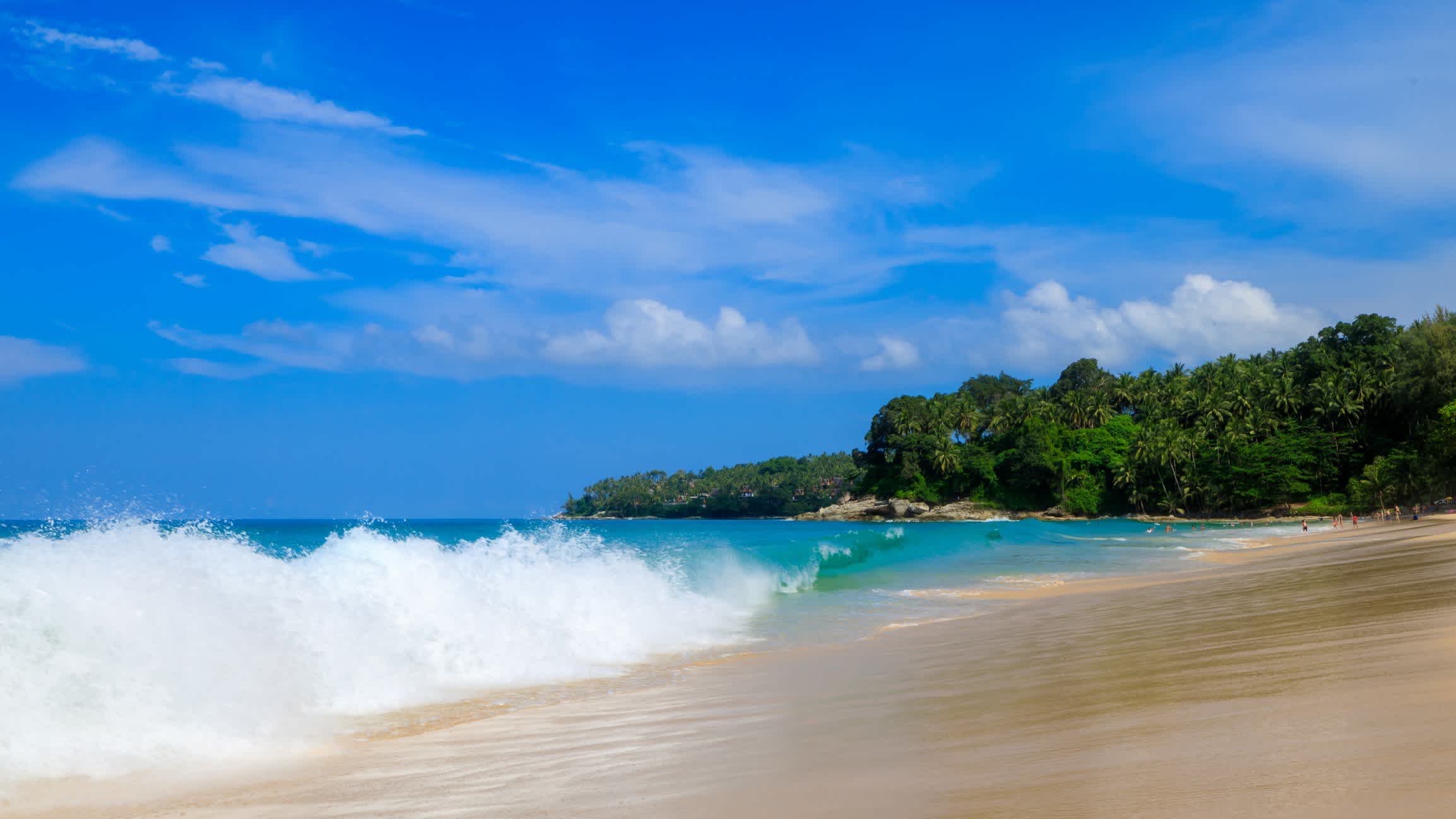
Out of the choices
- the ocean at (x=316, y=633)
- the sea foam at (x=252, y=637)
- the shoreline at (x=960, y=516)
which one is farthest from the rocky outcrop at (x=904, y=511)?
the sea foam at (x=252, y=637)

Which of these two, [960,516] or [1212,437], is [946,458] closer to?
[960,516]

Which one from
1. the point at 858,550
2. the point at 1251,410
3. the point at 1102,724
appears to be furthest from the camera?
the point at 1251,410

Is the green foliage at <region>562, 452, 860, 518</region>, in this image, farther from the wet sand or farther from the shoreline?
the wet sand

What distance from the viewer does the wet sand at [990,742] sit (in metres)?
3.92

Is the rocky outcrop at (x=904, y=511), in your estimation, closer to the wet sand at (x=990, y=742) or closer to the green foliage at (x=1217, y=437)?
the green foliage at (x=1217, y=437)

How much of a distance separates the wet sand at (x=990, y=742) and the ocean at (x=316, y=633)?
101 cm

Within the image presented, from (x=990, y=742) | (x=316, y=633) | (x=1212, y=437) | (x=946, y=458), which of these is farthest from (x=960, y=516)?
(x=990, y=742)

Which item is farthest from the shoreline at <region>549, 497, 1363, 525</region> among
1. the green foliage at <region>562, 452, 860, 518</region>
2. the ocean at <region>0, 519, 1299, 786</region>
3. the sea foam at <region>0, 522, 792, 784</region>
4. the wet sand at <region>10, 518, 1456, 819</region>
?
the wet sand at <region>10, 518, 1456, 819</region>

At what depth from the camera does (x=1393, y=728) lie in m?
4.28

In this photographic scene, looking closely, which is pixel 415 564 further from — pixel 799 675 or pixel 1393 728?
pixel 1393 728

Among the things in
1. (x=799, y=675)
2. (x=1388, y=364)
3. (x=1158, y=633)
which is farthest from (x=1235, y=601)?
(x=1388, y=364)

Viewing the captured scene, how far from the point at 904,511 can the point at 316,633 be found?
99.1 m

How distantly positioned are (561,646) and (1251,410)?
8824 cm

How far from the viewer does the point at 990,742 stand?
5.49 metres
